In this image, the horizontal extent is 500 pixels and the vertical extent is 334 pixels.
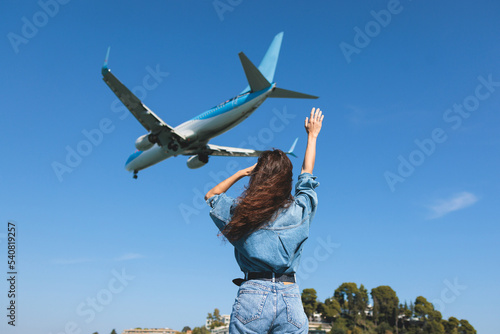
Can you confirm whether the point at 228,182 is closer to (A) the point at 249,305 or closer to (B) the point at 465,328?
Answer: (A) the point at 249,305

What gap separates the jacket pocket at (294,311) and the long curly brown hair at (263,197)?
625 millimetres

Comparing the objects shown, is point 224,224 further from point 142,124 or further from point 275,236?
point 142,124

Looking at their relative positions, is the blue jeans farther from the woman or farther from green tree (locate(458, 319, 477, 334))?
green tree (locate(458, 319, 477, 334))

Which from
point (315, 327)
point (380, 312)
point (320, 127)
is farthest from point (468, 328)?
point (320, 127)

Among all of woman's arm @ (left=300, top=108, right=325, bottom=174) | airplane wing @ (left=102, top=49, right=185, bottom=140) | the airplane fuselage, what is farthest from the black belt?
airplane wing @ (left=102, top=49, right=185, bottom=140)

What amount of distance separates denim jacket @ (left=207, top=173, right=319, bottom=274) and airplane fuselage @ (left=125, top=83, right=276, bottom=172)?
32.9m

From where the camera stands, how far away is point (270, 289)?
358 cm

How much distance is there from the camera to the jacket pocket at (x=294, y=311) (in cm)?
352

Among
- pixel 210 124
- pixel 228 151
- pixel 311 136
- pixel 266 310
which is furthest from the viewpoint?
pixel 228 151

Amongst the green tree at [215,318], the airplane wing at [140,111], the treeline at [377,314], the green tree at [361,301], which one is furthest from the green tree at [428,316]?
the airplane wing at [140,111]

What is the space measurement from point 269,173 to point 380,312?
13462 centimetres

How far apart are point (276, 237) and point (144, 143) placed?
36.0 meters

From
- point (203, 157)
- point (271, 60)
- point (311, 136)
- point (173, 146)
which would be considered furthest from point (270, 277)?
point (271, 60)

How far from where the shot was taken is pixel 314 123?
450cm
